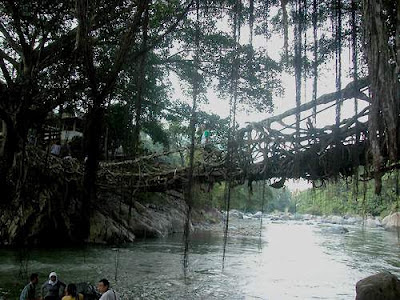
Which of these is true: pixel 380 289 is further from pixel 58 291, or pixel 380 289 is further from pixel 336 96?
pixel 58 291

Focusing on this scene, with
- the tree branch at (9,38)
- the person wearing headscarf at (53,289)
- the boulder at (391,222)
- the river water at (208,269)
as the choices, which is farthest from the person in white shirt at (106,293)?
the boulder at (391,222)

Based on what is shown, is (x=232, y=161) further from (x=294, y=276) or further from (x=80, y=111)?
(x=294, y=276)

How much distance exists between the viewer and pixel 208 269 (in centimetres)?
939

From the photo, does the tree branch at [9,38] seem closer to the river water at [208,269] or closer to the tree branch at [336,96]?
the river water at [208,269]

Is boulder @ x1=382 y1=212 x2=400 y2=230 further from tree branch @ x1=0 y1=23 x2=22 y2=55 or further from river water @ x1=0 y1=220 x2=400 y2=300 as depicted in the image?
tree branch @ x1=0 y1=23 x2=22 y2=55

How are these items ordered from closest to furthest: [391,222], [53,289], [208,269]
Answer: [53,289] < [208,269] < [391,222]

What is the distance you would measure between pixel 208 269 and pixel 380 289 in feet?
15.7

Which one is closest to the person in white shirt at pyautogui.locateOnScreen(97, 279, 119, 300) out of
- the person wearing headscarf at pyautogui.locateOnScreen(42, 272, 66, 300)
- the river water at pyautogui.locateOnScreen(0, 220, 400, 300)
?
the person wearing headscarf at pyautogui.locateOnScreen(42, 272, 66, 300)

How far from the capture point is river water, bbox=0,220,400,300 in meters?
7.17

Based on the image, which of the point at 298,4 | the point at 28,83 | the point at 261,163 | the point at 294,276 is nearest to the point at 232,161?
the point at 261,163

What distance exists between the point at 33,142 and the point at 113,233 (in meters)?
6.26

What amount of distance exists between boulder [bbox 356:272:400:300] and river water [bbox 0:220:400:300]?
5.96 ft

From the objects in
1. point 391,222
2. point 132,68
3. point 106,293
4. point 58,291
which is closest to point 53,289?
point 58,291

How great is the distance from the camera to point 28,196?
5629 mm
